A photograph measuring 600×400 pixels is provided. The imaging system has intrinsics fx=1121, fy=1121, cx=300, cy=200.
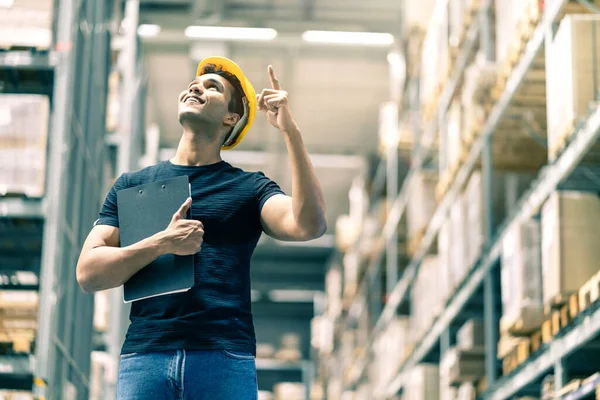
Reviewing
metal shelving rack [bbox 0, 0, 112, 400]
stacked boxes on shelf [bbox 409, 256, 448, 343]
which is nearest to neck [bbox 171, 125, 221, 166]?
metal shelving rack [bbox 0, 0, 112, 400]

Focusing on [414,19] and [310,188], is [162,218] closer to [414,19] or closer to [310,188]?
[310,188]

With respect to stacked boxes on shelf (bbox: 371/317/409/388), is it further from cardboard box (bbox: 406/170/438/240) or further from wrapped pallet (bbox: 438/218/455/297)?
wrapped pallet (bbox: 438/218/455/297)

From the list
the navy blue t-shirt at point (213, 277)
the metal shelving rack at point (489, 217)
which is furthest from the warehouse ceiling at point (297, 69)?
the navy blue t-shirt at point (213, 277)

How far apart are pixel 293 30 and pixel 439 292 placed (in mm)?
6079

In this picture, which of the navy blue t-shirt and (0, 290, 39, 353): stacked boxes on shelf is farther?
(0, 290, 39, 353): stacked boxes on shelf

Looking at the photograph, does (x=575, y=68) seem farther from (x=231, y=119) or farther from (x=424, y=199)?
(x=424, y=199)

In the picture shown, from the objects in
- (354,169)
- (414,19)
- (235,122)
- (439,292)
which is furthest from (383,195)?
(235,122)

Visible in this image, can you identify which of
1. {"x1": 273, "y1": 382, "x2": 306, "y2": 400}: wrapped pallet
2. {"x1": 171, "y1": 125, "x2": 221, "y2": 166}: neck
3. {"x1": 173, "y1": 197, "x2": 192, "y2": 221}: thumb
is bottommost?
{"x1": 273, "y1": 382, "x2": 306, "y2": 400}: wrapped pallet

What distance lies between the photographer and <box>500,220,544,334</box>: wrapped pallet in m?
7.25

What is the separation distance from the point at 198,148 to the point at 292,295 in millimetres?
22229

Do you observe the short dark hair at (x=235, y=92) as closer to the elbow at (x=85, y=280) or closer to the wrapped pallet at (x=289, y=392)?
the elbow at (x=85, y=280)

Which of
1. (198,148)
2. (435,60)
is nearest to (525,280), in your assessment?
(435,60)

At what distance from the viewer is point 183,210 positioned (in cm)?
251

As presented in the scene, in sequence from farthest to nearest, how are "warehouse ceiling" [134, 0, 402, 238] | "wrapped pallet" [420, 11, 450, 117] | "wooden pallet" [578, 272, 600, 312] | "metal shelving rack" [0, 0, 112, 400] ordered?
"warehouse ceiling" [134, 0, 402, 238]
"wrapped pallet" [420, 11, 450, 117]
"metal shelving rack" [0, 0, 112, 400]
"wooden pallet" [578, 272, 600, 312]
